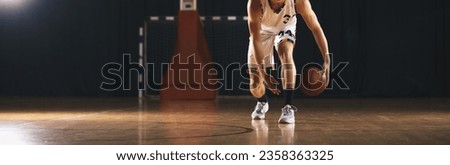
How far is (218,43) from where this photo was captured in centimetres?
1304

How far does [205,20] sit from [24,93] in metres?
3.22

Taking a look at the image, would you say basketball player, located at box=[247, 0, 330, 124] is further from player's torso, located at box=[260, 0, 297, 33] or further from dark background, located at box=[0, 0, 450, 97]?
A: dark background, located at box=[0, 0, 450, 97]

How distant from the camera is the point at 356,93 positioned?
42.8 ft

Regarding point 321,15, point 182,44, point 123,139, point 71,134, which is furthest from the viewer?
point 321,15

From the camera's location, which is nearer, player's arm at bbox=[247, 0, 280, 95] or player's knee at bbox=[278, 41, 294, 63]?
player's arm at bbox=[247, 0, 280, 95]

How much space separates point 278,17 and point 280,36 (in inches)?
5.6

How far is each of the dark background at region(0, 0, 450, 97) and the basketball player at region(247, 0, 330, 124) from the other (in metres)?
6.61

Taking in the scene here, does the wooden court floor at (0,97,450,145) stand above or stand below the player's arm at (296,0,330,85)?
below

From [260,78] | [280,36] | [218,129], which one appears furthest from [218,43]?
[218,129]

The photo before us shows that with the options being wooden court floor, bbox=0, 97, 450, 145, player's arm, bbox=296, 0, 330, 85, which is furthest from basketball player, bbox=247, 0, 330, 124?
wooden court floor, bbox=0, 97, 450, 145

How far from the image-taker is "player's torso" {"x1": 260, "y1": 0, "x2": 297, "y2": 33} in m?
6.03

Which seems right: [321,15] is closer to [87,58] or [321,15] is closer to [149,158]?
[87,58]

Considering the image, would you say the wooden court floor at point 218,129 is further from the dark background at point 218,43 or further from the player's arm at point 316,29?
the dark background at point 218,43

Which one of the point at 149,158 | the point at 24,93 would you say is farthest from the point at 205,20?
the point at 149,158
